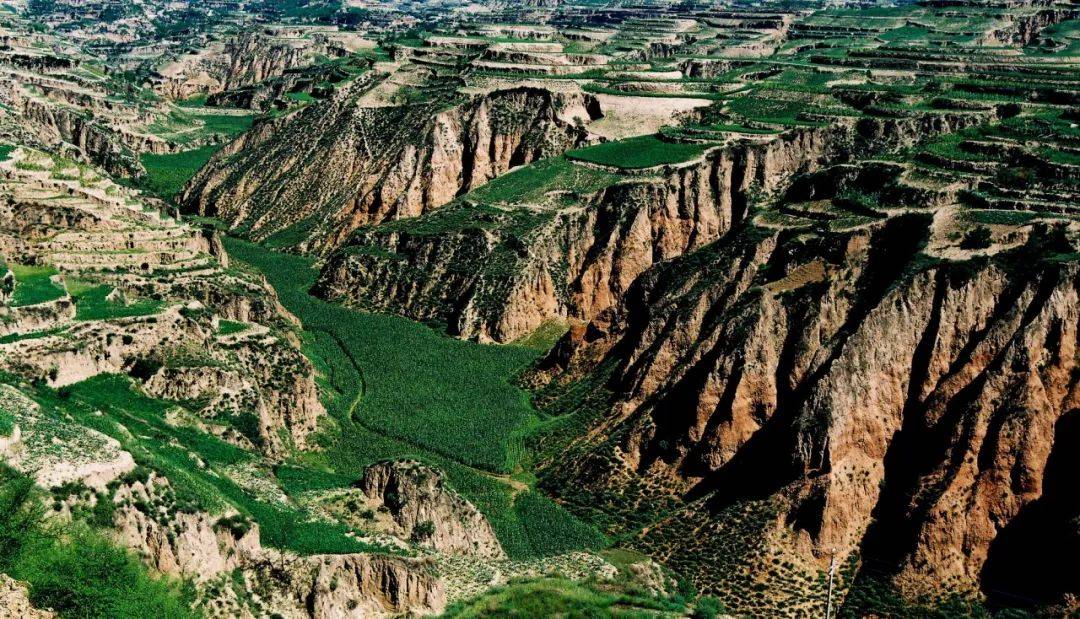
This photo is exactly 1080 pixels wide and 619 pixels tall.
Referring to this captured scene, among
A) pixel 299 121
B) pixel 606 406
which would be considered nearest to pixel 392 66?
pixel 299 121

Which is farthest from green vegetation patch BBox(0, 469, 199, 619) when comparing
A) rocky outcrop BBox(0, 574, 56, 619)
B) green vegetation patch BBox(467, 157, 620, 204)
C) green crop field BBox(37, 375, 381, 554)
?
green vegetation patch BBox(467, 157, 620, 204)

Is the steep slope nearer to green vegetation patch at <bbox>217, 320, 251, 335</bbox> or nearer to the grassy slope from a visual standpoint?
green vegetation patch at <bbox>217, 320, 251, 335</bbox>

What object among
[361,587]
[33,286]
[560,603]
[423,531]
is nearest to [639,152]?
[33,286]

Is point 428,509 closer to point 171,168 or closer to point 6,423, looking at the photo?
point 6,423

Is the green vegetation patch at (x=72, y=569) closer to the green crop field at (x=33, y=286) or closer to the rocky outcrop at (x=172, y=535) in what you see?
the rocky outcrop at (x=172, y=535)

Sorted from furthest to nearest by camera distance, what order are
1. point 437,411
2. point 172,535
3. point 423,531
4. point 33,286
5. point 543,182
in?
1. point 543,182
2. point 437,411
3. point 33,286
4. point 423,531
5. point 172,535

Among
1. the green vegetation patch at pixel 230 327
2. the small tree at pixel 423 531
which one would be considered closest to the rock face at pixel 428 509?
the small tree at pixel 423 531

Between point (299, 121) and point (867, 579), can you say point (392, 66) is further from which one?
point (867, 579)
